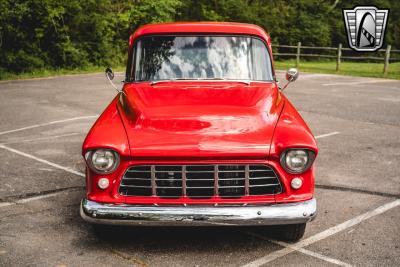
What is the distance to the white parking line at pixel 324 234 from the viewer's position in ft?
13.5

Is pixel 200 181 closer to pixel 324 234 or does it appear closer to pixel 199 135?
pixel 199 135

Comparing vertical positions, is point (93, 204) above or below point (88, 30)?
above

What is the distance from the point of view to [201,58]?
533 cm

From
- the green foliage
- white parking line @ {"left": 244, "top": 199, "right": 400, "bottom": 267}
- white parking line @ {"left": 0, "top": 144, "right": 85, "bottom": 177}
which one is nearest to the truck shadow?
white parking line @ {"left": 244, "top": 199, "right": 400, "bottom": 267}

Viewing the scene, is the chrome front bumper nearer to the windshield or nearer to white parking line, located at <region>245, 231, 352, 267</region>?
white parking line, located at <region>245, 231, 352, 267</region>

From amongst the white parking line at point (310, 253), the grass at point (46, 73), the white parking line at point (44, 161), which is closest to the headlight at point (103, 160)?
the white parking line at point (310, 253)

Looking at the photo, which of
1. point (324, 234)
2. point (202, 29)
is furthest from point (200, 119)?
→ point (202, 29)

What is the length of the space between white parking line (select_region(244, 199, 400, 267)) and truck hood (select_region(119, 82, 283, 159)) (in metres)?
0.87

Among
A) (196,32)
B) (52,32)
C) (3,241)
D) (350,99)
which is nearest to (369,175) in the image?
(196,32)

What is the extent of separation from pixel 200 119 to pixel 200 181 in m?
0.52

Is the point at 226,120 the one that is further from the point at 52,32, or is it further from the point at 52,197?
the point at 52,32

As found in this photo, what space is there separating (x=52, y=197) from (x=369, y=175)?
12.6ft

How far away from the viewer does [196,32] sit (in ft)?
18.1

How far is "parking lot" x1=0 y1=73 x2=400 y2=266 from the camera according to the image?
163 inches
